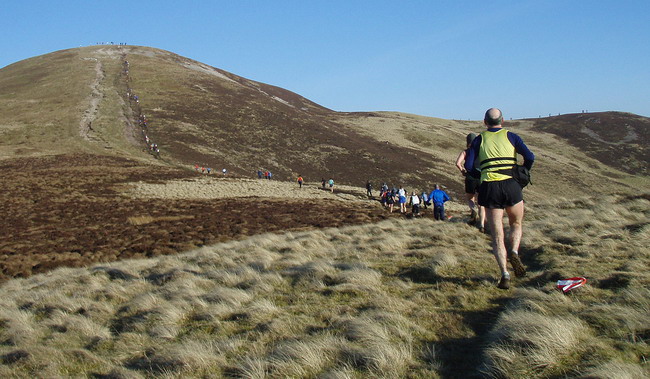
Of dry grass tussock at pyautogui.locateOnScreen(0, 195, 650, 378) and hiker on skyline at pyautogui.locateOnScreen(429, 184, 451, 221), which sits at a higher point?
dry grass tussock at pyautogui.locateOnScreen(0, 195, 650, 378)

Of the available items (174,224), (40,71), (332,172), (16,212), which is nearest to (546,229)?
(174,224)

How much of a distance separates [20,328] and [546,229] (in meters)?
11.0

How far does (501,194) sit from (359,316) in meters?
2.60

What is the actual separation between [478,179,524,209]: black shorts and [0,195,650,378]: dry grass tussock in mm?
1186

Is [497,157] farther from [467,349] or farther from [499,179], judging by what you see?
[467,349]

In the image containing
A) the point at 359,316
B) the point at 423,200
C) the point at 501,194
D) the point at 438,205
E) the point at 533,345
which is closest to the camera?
the point at 533,345

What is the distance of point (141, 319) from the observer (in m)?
6.42

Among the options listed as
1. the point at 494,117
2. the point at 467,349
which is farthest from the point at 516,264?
the point at 467,349

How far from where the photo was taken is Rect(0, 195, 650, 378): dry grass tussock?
13.2 feet

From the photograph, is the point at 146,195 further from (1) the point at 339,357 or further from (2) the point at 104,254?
(1) the point at 339,357

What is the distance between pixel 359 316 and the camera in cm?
538

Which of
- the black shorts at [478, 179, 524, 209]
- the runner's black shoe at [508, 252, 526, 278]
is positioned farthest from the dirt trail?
the runner's black shoe at [508, 252, 526, 278]

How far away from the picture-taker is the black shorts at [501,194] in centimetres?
610

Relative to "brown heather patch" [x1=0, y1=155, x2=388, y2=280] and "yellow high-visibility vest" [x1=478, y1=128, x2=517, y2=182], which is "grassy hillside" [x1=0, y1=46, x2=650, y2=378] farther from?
"yellow high-visibility vest" [x1=478, y1=128, x2=517, y2=182]
